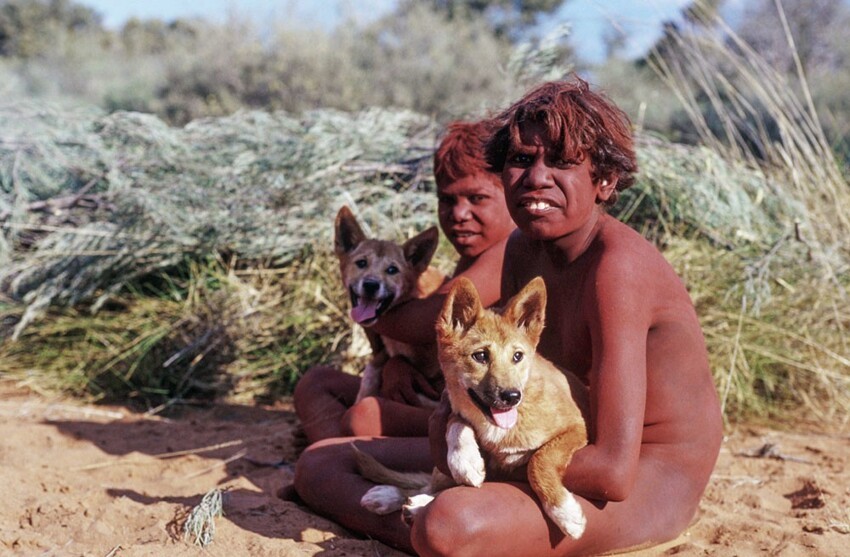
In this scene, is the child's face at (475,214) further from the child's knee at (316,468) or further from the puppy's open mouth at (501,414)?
the puppy's open mouth at (501,414)

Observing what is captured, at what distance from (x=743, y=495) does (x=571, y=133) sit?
1992 millimetres

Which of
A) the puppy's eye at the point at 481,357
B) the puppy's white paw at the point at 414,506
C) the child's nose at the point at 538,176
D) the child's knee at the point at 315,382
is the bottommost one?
the child's knee at the point at 315,382

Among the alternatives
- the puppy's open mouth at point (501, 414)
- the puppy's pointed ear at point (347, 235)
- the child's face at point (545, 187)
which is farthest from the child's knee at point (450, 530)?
the puppy's pointed ear at point (347, 235)

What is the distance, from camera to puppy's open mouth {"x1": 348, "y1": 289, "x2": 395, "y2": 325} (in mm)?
4207

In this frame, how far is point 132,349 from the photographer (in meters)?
6.09

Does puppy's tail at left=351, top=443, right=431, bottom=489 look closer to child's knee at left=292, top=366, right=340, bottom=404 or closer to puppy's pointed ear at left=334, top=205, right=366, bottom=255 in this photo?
child's knee at left=292, top=366, right=340, bottom=404

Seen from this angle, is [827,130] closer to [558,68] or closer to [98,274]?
[558,68]

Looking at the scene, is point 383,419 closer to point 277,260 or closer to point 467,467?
point 467,467

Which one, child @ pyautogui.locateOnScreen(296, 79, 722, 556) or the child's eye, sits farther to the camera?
the child's eye

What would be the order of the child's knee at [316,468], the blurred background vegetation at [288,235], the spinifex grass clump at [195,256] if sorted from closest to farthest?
the child's knee at [316,468] → the blurred background vegetation at [288,235] → the spinifex grass clump at [195,256]

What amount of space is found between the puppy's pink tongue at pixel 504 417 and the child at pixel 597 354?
0.23 meters

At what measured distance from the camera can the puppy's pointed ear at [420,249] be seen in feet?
14.7

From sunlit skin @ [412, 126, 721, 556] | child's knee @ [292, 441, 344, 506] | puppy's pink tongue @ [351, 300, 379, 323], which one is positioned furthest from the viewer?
puppy's pink tongue @ [351, 300, 379, 323]

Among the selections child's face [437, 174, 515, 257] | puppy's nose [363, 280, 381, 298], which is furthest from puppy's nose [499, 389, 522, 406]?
puppy's nose [363, 280, 381, 298]
